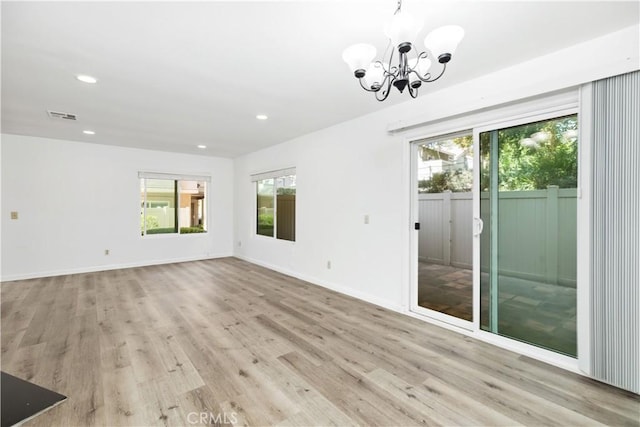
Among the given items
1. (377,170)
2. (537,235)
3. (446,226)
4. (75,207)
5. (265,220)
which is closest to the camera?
(537,235)

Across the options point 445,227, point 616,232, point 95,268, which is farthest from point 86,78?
point 445,227

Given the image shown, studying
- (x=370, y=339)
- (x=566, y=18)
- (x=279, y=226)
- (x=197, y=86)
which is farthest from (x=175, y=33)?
(x=279, y=226)

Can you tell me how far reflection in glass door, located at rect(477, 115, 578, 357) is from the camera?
88.7 inches

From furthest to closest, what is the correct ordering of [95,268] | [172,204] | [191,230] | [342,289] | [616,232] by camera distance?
[191,230]
[172,204]
[95,268]
[342,289]
[616,232]

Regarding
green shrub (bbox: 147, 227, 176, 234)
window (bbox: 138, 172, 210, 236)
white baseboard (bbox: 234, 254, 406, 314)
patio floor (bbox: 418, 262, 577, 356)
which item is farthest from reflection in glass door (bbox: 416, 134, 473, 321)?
green shrub (bbox: 147, 227, 176, 234)

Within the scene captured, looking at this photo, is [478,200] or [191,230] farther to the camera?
[191,230]

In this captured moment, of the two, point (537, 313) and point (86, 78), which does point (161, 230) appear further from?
point (537, 313)

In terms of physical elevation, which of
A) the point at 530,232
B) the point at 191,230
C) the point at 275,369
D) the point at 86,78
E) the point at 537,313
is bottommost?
the point at 275,369

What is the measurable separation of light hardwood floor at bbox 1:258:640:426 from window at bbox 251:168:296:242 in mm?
2020

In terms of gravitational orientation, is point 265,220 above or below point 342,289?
above

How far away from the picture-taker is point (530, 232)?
244 centimetres

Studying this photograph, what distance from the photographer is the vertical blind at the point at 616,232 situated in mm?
1853

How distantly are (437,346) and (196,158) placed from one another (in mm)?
6124

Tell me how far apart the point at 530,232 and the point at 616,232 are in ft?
1.83
